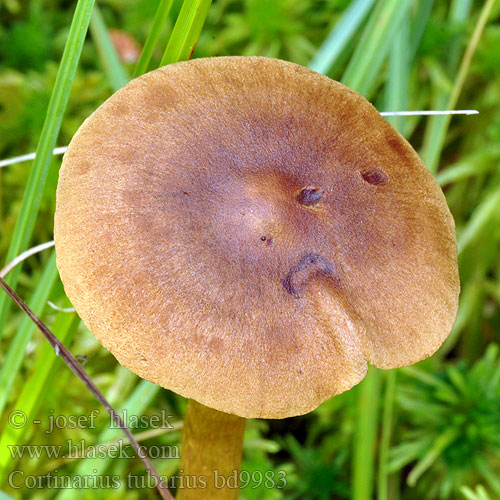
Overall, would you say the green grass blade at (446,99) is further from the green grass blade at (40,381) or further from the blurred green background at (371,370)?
the green grass blade at (40,381)

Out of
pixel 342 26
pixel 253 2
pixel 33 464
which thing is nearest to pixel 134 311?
pixel 33 464

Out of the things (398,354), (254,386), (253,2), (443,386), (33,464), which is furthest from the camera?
(253,2)

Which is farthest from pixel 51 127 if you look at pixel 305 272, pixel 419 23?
pixel 419 23

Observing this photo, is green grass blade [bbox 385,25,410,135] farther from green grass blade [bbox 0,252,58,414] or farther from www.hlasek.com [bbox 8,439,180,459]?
www.hlasek.com [bbox 8,439,180,459]

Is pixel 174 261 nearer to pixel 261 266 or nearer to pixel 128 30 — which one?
pixel 261 266

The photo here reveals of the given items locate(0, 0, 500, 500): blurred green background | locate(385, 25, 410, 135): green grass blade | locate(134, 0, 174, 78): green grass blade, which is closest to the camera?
locate(134, 0, 174, 78): green grass blade

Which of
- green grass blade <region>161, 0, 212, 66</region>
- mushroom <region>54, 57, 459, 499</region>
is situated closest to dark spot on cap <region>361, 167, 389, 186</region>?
mushroom <region>54, 57, 459, 499</region>
